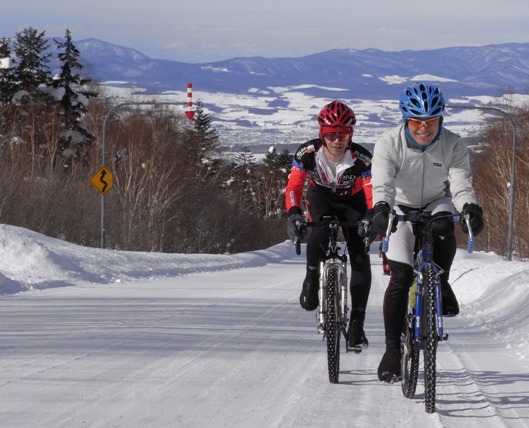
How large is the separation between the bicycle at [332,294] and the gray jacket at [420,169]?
2.53 ft

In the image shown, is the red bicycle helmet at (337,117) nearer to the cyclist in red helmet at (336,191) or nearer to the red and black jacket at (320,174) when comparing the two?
the cyclist in red helmet at (336,191)

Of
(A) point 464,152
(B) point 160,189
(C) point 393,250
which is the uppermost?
(A) point 464,152

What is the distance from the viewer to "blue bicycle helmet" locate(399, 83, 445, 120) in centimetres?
630

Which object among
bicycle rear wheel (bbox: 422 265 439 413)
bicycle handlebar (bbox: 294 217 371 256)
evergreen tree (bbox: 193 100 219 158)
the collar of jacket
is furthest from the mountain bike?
evergreen tree (bbox: 193 100 219 158)

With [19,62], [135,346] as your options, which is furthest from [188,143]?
[135,346]

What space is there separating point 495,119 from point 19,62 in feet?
154

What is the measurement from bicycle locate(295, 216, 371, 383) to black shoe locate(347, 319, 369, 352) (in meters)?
0.03

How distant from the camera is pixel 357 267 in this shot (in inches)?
309

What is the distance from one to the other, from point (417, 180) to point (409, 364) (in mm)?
1200

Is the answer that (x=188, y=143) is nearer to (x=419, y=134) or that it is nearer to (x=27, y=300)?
(x=27, y=300)

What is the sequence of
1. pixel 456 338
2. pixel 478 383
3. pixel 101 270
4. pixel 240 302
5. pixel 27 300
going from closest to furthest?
pixel 478 383 < pixel 456 338 < pixel 27 300 < pixel 240 302 < pixel 101 270

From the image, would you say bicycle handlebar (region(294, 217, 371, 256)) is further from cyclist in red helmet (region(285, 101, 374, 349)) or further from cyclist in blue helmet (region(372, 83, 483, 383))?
cyclist in blue helmet (region(372, 83, 483, 383))

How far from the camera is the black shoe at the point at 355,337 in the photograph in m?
7.55

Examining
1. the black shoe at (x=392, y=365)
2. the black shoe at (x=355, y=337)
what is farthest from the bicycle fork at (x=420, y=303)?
the black shoe at (x=355, y=337)
